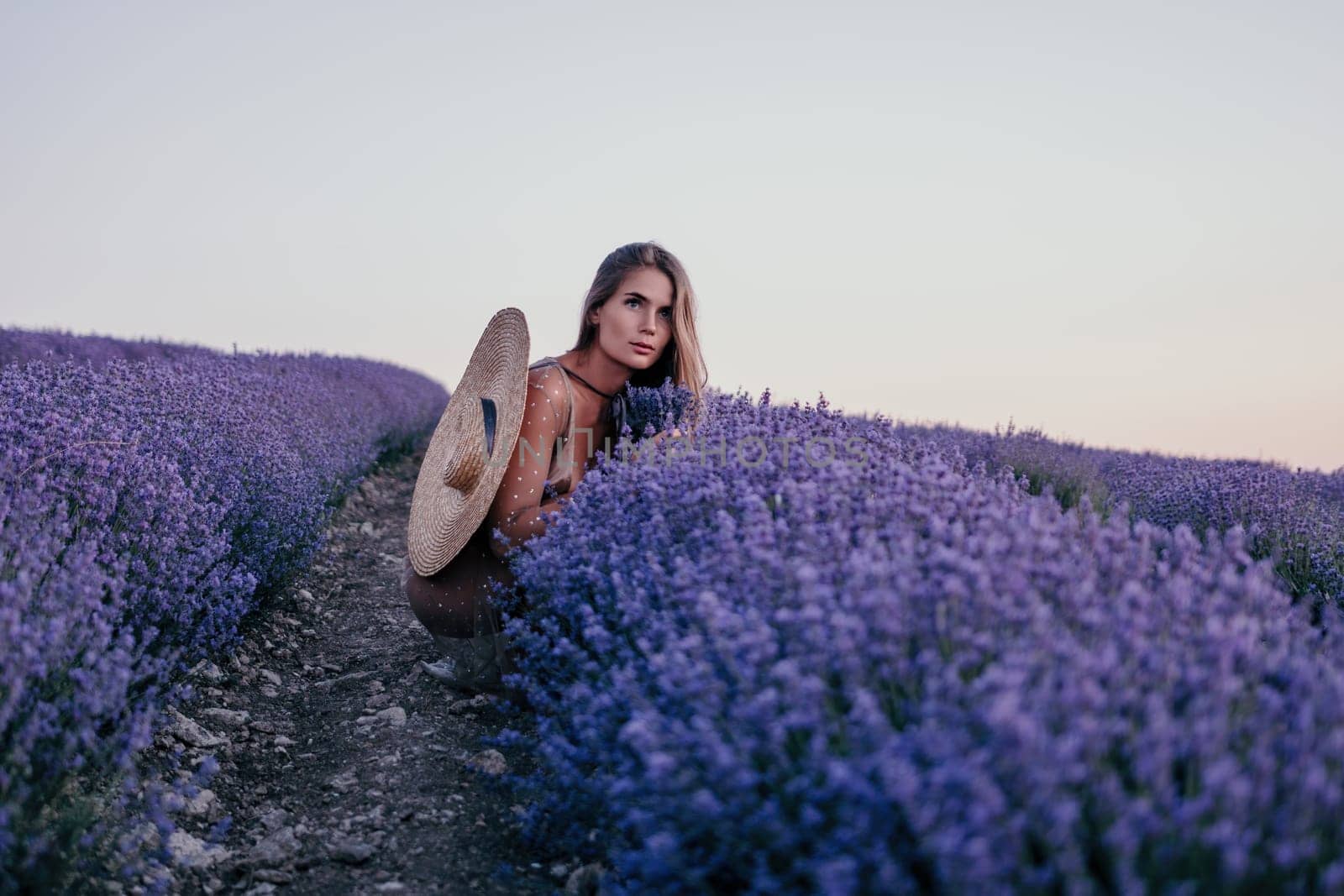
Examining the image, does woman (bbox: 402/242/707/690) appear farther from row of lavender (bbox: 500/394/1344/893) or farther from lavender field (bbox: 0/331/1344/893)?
row of lavender (bbox: 500/394/1344/893)

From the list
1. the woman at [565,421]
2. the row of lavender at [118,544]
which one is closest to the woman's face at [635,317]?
the woman at [565,421]

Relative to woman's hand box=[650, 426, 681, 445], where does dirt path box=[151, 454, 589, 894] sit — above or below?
below

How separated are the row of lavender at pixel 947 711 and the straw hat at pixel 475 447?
3.81 feet

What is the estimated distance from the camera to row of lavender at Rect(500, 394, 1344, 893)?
4.09 feet

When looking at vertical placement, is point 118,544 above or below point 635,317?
below

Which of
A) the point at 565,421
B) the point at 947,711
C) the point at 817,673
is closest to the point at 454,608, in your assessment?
the point at 565,421

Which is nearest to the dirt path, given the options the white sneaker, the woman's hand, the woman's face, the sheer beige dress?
the white sneaker

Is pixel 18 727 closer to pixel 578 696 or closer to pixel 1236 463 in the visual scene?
pixel 578 696

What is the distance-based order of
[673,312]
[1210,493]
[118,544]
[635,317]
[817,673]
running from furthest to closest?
[1210,493] → [673,312] → [635,317] → [118,544] → [817,673]

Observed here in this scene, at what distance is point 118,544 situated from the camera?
3033 mm

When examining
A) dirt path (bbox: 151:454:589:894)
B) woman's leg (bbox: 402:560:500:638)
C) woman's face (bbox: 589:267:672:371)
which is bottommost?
dirt path (bbox: 151:454:589:894)

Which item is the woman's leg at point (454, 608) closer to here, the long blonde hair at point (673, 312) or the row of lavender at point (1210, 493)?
the long blonde hair at point (673, 312)

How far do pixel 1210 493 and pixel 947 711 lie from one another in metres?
4.57

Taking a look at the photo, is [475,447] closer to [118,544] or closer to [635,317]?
[635,317]
